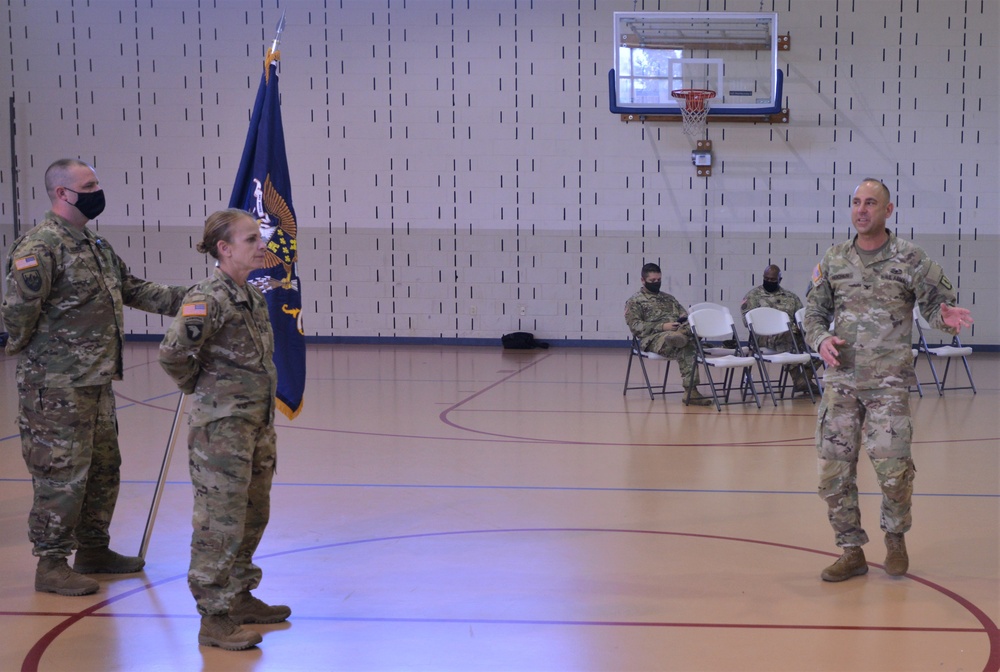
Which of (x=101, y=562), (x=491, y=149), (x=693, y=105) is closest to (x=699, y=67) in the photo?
(x=693, y=105)

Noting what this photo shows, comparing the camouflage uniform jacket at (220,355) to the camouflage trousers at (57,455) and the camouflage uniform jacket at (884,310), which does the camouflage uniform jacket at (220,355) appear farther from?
the camouflage uniform jacket at (884,310)

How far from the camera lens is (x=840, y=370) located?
4352 mm

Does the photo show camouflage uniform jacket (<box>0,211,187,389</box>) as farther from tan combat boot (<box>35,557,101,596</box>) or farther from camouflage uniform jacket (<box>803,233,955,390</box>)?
camouflage uniform jacket (<box>803,233,955,390</box>)

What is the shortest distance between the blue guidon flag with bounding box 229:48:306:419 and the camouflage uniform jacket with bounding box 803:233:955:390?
241cm

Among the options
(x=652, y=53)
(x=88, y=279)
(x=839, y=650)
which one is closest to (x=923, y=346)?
(x=652, y=53)

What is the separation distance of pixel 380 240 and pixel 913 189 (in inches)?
317

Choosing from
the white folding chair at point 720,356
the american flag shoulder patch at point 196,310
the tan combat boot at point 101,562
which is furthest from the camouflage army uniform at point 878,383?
the white folding chair at point 720,356

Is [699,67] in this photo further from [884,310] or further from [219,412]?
[219,412]

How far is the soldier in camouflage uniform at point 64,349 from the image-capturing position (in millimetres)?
4074

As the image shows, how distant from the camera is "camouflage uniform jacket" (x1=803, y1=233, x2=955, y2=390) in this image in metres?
4.26

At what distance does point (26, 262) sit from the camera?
4020 mm

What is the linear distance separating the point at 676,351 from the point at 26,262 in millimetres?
6994

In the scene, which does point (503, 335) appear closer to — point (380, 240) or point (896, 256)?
point (380, 240)

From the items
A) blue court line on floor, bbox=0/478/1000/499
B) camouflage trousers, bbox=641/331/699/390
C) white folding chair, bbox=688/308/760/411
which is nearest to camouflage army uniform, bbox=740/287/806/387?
Answer: white folding chair, bbox=688/308/760/411
